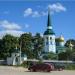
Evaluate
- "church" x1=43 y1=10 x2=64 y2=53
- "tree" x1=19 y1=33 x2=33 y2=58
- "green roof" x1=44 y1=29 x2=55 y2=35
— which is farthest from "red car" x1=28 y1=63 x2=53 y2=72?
"green roof" x1=44 y1=29 x2=55 y2=35

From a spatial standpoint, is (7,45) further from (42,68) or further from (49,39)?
(42,68)

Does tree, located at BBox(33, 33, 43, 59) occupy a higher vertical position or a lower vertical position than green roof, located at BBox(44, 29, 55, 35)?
lower

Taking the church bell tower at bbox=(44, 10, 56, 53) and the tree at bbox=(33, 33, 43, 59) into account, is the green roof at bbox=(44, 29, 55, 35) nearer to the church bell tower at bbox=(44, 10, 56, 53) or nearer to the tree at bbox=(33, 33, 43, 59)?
the church bell tower at bbox=(44, 10, 56, 53)

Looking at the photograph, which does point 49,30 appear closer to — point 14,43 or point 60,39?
point 60,39

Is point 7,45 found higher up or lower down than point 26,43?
lower down

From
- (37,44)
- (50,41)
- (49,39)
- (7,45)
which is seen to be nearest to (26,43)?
(37,44)

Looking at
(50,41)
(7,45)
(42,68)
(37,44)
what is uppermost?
(50,41)

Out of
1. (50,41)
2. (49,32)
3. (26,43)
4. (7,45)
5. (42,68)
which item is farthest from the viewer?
(50,41)

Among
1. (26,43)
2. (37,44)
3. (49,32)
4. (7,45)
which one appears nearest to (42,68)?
(7,45)

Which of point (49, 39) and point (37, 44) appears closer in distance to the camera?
point (37, 44)

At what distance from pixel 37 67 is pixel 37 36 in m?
66.0

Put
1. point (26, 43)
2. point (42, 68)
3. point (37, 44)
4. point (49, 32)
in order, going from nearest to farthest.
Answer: point (42, 68) < point (26, 43) < point (37, 44) < point (49, 32)

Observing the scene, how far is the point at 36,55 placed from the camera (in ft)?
385

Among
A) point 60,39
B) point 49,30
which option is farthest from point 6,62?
point 60,39
